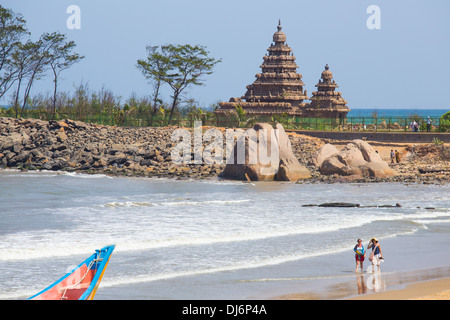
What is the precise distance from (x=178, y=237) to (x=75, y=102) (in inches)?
1860

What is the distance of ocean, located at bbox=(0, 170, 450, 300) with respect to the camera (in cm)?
1247

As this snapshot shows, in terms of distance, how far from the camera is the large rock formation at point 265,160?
32781mm

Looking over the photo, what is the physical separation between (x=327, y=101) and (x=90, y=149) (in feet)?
91.9

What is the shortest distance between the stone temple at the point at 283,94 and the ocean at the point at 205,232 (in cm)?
3027

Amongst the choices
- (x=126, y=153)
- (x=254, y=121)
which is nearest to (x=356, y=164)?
(x=126, y=153)

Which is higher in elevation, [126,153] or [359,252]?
[126,153]

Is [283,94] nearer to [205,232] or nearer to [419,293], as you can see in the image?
[205,232]

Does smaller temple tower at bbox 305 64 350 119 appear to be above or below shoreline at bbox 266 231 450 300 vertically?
above

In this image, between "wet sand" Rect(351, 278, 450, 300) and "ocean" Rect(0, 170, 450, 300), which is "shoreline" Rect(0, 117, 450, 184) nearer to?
"ocean" Rect(0, 170, 450, 300)

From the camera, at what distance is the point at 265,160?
33.1 m

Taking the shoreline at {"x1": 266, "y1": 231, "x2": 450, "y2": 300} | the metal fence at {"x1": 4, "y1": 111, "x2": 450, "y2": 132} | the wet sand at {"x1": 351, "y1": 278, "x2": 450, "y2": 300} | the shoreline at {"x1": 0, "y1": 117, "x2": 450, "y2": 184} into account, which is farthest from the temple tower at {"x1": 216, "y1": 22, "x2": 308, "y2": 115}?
the wet sand at {"x1": 351, "y1": 278, "x2": 450, "y2": 300}

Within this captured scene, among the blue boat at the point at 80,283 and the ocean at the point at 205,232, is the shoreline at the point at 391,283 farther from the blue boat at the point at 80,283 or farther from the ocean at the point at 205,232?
the blue boat at the point at 80,283

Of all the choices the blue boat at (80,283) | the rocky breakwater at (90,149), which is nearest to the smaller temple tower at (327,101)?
the rocky breakwater at (90,149)
